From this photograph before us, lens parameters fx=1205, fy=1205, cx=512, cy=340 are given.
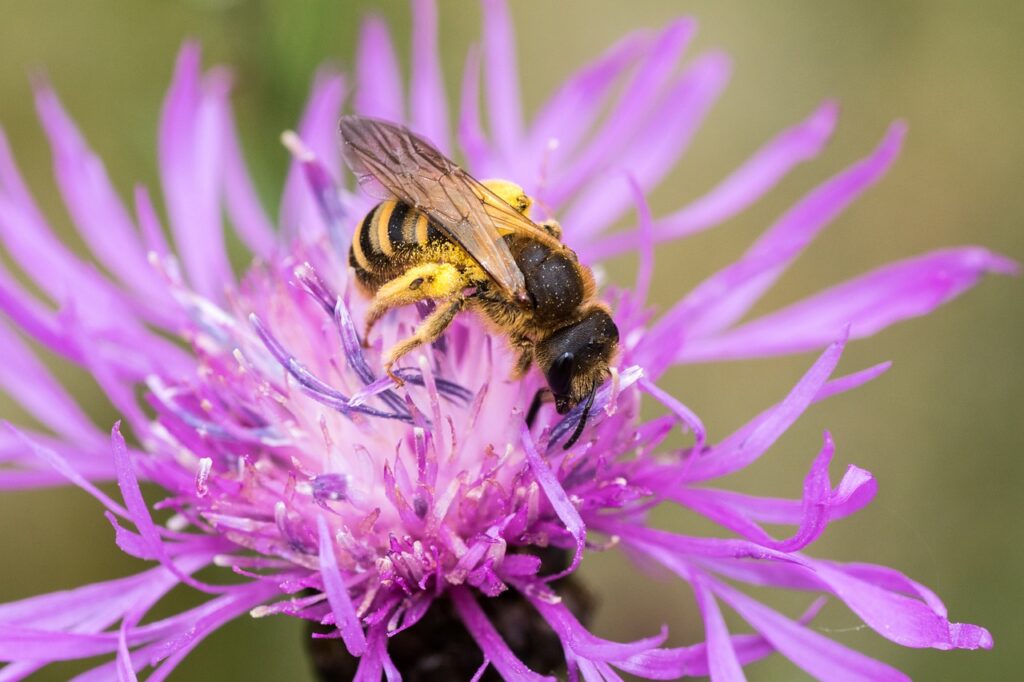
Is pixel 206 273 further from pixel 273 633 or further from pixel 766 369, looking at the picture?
pixel 766 369

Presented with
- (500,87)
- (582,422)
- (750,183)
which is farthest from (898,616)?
(500,87)

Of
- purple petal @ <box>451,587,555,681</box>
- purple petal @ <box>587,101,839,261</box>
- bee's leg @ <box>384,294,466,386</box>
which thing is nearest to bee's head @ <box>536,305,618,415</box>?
bee's leg @ <box>384,294,466,386</box>

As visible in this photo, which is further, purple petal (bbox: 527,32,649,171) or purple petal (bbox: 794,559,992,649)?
purple petal (bbox: 527,32,649,171)

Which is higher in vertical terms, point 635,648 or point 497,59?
point 497,59

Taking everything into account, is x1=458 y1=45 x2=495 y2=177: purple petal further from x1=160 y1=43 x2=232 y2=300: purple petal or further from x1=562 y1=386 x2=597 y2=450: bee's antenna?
x1=562 y1=386 x2=597 y2=450: bee's antenna

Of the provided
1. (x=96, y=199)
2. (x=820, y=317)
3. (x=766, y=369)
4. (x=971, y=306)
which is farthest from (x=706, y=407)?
(x=96, y=199)

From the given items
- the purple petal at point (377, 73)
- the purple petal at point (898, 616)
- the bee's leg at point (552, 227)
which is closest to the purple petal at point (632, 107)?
the purple petal at point (377, 73)
